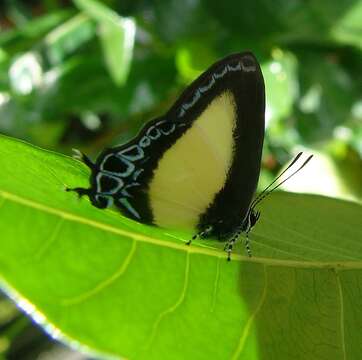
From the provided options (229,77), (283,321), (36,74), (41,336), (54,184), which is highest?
(36,74)

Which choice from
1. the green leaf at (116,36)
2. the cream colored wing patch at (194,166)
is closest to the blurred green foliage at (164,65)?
the green leaf at (116,36)

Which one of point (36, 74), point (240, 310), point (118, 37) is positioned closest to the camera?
point (240, 310)

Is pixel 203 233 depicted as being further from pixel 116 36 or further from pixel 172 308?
pixel 116 36

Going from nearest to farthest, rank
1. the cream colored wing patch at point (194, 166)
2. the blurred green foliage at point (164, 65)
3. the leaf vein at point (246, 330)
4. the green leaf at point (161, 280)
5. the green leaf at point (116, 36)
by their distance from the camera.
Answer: the green leaf at point (161, 280) → the leaf vein at point (246, 330) → the cream colored wing patch at point (194, 166) → the green leaf at point (116, 36) → the blurred green foliage at point (164, 65)

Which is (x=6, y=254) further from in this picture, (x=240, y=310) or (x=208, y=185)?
(x=208, y=185)

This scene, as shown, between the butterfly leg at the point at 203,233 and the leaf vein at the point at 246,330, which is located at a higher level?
the butterfly leg at the point at 203,233

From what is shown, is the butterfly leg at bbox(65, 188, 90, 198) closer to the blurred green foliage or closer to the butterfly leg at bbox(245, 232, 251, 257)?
the butterfly leg at bbox(245, 232, 251, 257)

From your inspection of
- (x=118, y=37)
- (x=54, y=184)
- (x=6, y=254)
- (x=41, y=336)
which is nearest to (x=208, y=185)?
(x=54, y=184)

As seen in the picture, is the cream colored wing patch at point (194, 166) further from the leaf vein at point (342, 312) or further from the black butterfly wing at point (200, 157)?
the leaf vein at point (342, 312)
